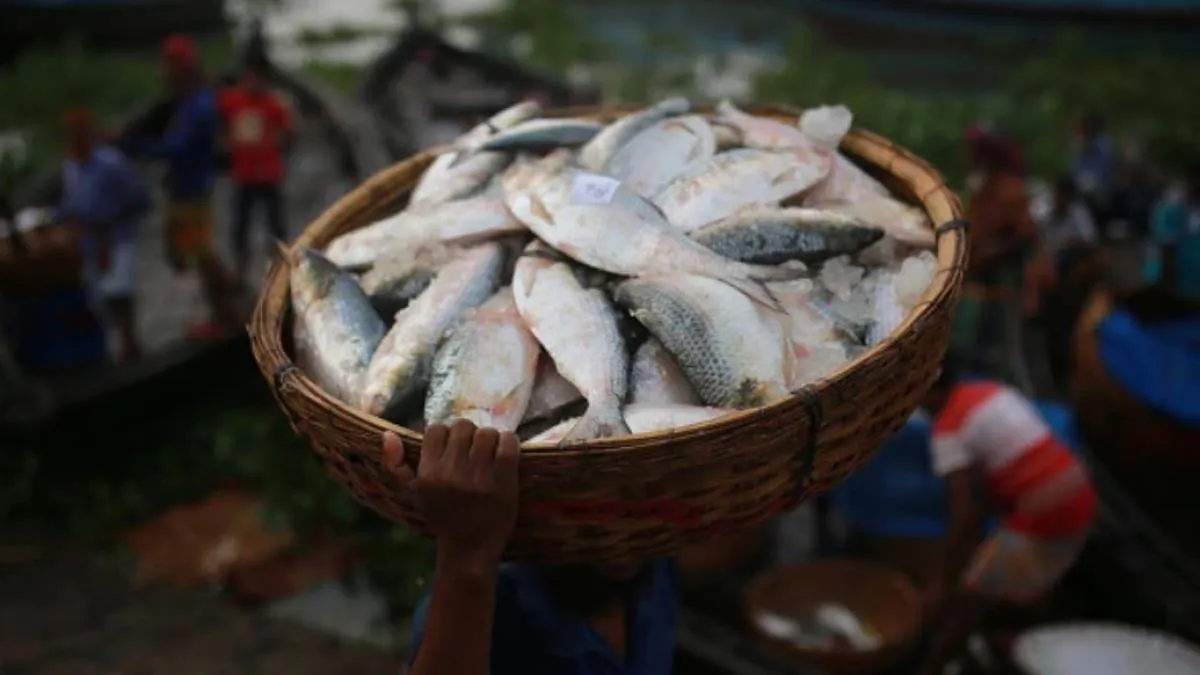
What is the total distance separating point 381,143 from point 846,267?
7.41 meters

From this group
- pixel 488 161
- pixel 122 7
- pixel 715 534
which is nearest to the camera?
pixel 715 534

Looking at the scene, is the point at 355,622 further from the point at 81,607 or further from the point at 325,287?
the point at 325,287

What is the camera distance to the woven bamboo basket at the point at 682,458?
5.32 feet

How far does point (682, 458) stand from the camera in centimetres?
162

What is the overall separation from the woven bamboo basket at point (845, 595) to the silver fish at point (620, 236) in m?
3.09

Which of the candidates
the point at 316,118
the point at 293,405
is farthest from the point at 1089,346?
the point at 316,118

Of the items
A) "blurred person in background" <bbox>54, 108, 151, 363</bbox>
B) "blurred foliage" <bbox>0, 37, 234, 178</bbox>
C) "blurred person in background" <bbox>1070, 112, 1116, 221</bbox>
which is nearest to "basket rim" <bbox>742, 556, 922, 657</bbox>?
"blurred person in background" <bbox>54, 108, 151, 363</bbox>

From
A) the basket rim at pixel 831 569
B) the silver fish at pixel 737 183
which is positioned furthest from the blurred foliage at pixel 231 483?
the silver fish at pixel 737 183

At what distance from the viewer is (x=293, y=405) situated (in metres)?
1.89

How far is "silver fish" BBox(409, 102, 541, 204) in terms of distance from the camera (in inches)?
96.0

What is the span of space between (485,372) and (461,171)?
0.76 meters

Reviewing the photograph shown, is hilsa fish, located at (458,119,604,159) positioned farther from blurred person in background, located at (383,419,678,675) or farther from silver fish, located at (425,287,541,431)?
blurred person in background, located at (383,419,678,675)

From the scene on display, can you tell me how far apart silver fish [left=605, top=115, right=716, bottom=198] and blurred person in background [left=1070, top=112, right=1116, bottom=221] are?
7598mm

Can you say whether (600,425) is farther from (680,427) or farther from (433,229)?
(433,229)
